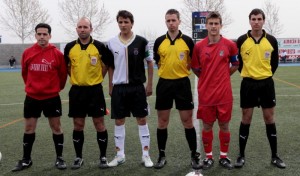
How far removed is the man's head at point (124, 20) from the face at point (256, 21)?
1.61 metres

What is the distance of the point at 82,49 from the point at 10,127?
3901 millimetres

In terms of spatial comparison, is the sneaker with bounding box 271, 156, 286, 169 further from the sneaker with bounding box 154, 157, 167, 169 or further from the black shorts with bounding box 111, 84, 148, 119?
the black shorts with bounding box 111, 84, 148, 119

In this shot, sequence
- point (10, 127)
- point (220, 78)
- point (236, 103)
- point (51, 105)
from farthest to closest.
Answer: point (236, 103), point (10, 127), point (51, 105), point (220, 78)

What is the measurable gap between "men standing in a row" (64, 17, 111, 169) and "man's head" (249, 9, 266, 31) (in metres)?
1.97

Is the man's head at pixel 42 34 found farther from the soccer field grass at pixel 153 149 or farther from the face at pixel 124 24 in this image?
the soccer field grass at pixel 153 149

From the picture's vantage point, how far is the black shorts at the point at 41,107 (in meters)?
4.71

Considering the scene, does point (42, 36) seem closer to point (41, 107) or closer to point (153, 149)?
point (41, 107)

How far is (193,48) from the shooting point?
462 cm

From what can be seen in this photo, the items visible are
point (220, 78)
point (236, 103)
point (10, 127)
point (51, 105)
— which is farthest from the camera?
point (236, 103)

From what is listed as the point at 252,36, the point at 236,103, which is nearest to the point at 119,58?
the point at 252,36

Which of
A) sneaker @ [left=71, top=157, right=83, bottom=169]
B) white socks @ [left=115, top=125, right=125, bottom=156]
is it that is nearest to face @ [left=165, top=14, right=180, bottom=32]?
white socks @ [left=115, top=125, right=125, bottom=156]

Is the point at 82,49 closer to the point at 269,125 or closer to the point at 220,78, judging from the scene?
the point at 220,78

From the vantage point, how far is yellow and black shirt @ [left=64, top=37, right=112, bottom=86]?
15.2ft

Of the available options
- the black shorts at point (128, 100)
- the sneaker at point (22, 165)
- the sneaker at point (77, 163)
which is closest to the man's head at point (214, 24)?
the black shorts at point (128, 100)
